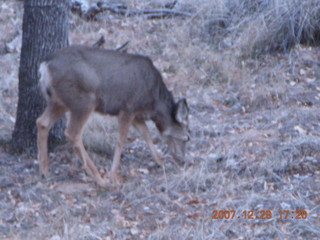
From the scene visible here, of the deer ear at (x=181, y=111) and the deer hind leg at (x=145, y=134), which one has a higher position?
the deer ear at (x=181, y=111)

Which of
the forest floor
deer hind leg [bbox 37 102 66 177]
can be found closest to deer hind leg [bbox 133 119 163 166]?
the forest floor

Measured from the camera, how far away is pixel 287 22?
11422mm

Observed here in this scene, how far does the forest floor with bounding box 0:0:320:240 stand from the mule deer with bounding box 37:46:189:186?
322 mm

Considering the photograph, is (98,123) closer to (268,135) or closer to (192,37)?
(268,135)

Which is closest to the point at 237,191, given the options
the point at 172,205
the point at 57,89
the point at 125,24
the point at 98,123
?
the point at 172,205

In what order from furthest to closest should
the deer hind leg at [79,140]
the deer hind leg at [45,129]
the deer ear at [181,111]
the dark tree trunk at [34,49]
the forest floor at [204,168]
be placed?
1. the deer ear at [181,111]
2. the dark tree trunk at [34,49]
3. the deer hind leg at [45,129]
4. the deer hind leg at [79,140]
5. the forest floor at [204,168]

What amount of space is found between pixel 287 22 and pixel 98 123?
4.11 m

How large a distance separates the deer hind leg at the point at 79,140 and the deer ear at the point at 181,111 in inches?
50.3

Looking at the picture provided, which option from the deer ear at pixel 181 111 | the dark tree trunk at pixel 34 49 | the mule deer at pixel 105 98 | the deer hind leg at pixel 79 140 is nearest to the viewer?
the mule deer at pixel 105 98
